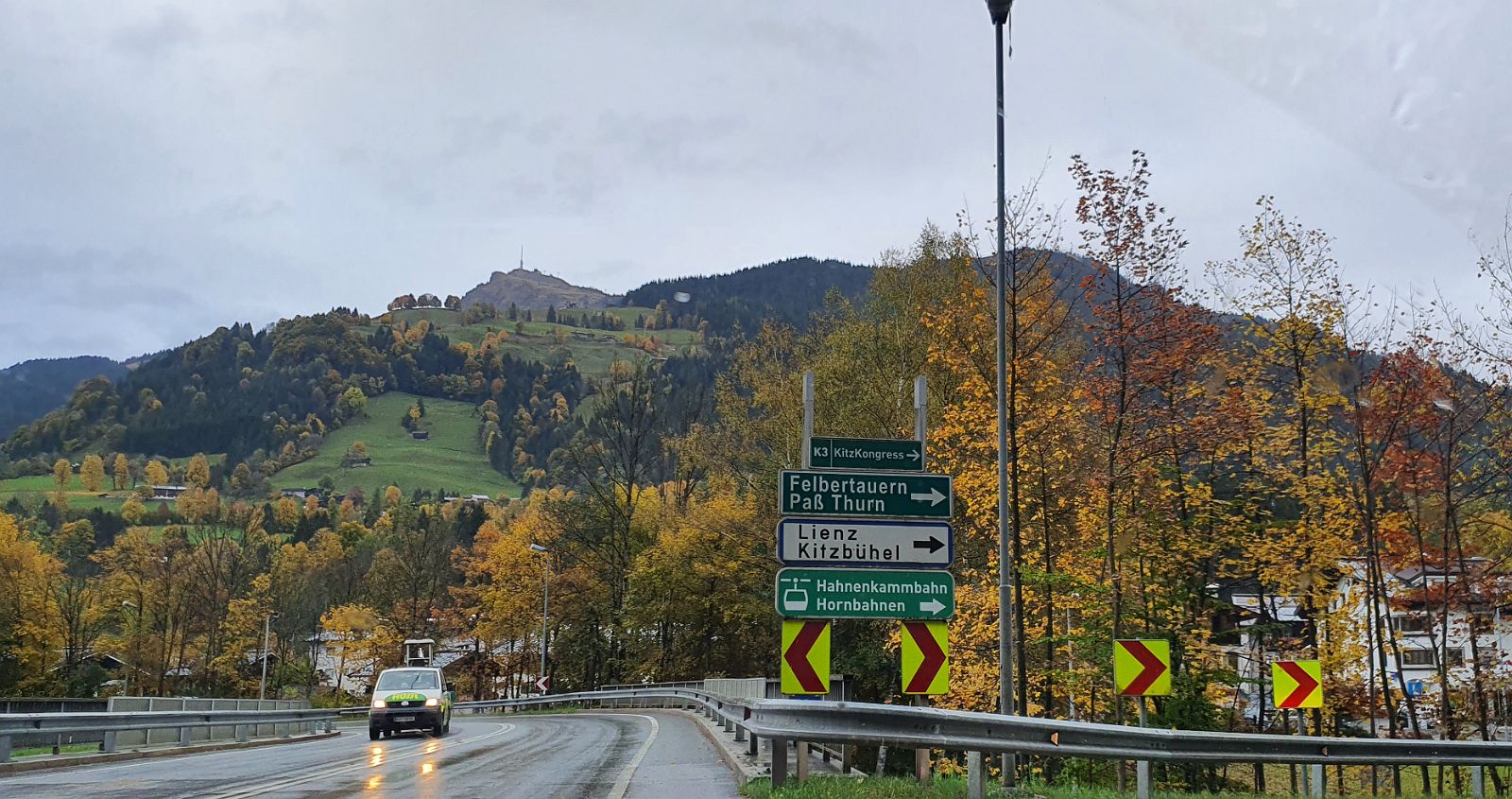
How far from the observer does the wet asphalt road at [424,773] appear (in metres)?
12.6

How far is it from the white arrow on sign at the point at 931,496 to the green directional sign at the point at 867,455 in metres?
0.41

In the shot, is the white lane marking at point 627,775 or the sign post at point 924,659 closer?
the sign post at point 924,659

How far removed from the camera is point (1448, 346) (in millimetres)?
25531

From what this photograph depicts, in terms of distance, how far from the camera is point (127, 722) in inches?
770

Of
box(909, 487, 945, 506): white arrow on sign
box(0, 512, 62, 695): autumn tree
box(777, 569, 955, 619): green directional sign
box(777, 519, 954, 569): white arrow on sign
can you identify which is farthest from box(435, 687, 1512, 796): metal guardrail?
box(0, 512, 62, 695): autumn tree

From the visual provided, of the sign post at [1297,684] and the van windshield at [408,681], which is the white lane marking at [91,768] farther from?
the sign post at [1297,684]

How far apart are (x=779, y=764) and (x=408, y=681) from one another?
1965 cm

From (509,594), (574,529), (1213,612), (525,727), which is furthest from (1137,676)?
(509,594)

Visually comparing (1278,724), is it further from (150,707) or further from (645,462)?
(645,462)

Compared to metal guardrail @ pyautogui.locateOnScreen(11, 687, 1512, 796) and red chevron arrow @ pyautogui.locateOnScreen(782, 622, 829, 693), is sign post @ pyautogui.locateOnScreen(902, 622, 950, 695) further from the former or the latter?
red chevron arrow @ pyautogui.locateOnScreen(782, 622, 829, 693)

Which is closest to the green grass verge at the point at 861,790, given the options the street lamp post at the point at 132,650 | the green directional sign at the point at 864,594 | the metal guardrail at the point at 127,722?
the green directional sign at the point at 864,594

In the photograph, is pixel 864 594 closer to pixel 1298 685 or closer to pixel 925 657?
pixel 925 657

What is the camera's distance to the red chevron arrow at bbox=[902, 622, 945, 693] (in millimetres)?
11867

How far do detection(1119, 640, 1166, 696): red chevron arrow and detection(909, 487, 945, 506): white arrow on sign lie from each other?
102 inches
